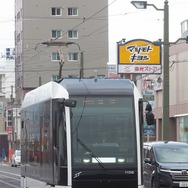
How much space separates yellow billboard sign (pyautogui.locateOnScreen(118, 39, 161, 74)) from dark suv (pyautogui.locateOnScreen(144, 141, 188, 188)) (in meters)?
19.7

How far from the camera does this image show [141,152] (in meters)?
15.5

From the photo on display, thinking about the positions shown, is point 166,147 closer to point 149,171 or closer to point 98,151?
point 149,171

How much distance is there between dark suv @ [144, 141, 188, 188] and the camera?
20234 mm

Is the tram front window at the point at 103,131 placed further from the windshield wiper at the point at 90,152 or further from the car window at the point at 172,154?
the car window at the point at 172,154

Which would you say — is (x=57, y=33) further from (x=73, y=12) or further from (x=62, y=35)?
(x=73, y=12)

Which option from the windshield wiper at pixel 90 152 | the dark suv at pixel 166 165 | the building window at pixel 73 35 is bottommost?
the dark suv at pixel 166 165

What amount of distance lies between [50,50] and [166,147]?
5900 centimetres

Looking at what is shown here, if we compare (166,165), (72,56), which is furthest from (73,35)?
(166,165)

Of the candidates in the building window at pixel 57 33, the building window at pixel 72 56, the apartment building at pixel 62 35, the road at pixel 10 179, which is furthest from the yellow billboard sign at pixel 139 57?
the building window at pixel 72 56

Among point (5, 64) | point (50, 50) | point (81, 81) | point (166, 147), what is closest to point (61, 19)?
point (50, 50)

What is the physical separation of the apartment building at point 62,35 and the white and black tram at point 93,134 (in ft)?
206

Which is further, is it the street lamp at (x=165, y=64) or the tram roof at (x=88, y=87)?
the street lamp at (x=165, y=64)

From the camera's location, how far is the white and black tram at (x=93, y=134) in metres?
15.1

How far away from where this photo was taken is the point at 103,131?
15.4 m
